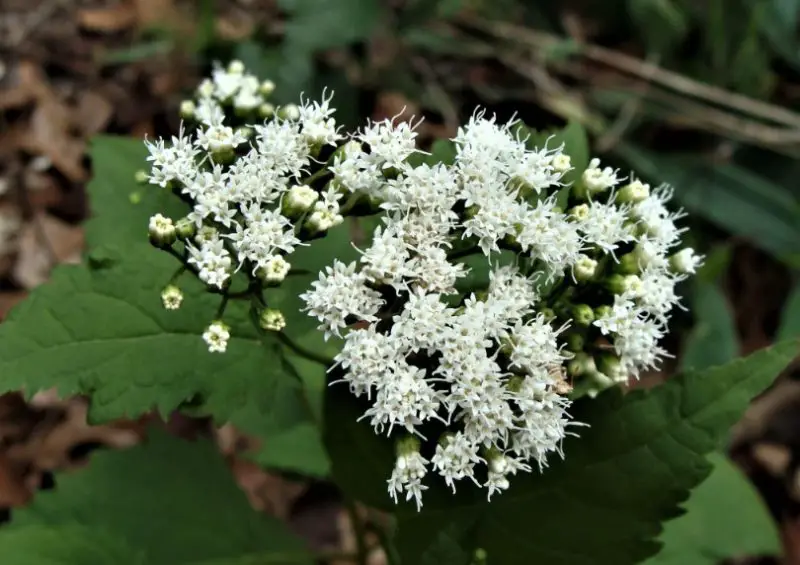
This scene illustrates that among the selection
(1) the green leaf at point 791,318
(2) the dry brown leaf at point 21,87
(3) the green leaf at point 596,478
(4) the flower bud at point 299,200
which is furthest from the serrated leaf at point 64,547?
(1) the green leaf at point 791,318

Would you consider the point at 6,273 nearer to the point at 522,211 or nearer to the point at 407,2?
the point at 407,2

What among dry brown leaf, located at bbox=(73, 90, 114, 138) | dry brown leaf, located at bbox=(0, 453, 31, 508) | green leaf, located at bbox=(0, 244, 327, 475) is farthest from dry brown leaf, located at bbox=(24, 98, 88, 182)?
green leaf, located at bbox=(0, 244, 327, 475)

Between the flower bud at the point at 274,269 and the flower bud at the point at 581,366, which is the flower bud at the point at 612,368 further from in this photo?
the flower bud at the point at 274,269

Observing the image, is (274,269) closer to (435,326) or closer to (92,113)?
(435,326)

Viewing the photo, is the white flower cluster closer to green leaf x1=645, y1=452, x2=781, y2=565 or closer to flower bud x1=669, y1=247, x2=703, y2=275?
flower bud x1=669, y1=247, x2=703, y2=275

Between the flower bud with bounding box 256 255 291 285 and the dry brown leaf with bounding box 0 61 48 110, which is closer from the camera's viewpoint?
the flower bud with bounding box 256 255 291 285

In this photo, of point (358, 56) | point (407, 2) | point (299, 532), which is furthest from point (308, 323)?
point (407, 2)

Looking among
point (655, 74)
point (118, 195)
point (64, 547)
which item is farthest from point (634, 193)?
point (655, 74)
